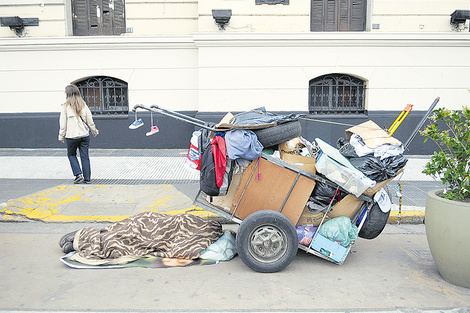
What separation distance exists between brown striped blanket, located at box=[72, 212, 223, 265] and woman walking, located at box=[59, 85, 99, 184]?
301cm

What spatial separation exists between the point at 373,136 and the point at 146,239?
2.72m

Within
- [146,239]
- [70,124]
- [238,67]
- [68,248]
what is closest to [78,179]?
[70,124]

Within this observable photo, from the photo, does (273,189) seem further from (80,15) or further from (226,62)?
(80,15)

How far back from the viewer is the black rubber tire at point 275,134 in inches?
168

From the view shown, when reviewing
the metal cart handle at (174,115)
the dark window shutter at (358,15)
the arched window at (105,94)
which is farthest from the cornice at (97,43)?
the metal cart handle at (174,115)

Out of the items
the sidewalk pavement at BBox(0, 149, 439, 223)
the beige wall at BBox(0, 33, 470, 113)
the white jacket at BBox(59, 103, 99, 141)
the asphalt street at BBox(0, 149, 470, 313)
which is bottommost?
the asphalt street at BBox(0, 149, 470, 313)

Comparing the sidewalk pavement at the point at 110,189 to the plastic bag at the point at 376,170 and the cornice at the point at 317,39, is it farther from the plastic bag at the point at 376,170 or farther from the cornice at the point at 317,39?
the cornice at the point at 317,39

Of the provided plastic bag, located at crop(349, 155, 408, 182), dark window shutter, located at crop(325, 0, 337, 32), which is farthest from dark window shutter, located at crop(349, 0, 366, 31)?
plastic bag, located at crop(349, 155, 408, 182)

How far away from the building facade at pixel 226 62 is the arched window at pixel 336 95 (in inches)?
1.0

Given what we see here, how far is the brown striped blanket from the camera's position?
4.43 meters

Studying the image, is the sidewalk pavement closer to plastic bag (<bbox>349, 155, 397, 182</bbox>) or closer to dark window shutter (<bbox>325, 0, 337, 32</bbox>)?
plastic bag (<bbox>349, 155, 397, 182</bbox>)

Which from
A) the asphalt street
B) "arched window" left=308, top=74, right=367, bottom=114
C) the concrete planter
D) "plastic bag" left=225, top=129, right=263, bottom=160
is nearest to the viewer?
the asphalt street

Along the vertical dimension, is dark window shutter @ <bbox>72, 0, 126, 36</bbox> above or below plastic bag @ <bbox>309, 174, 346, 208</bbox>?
above

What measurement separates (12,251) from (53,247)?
0.43 m
